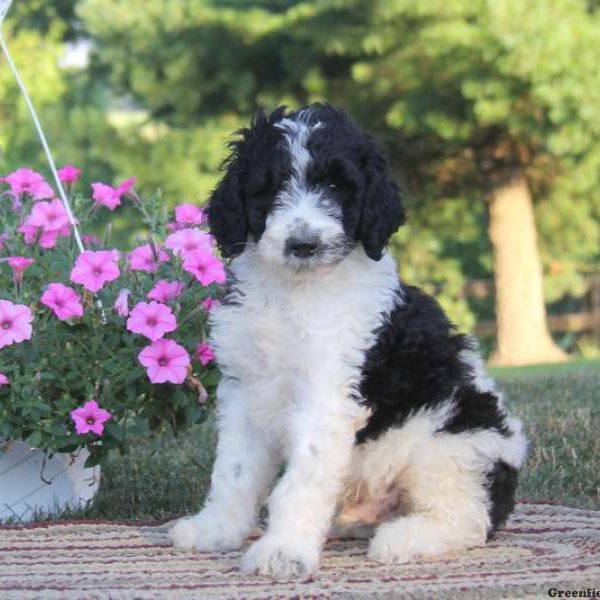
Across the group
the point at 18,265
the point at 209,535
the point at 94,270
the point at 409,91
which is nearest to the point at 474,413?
the point at 209,535

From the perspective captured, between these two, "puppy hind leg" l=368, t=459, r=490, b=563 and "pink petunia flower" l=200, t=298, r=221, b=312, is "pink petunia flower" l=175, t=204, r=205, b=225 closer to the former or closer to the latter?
"pink petunia flower" l=200, t=298, r=221, b=312

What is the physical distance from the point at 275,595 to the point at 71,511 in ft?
6.93

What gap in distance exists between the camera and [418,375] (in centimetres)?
434

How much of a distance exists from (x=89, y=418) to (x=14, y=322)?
19.1 inches

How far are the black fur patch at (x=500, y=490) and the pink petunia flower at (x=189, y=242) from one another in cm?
159

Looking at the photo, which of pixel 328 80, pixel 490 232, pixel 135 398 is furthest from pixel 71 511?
pixel 490 232

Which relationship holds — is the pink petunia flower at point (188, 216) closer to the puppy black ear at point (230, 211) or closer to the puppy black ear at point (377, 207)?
the puppy black ear at point (230, 211)

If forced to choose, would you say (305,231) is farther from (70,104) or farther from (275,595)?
(70,104)

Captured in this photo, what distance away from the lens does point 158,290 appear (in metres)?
5.20

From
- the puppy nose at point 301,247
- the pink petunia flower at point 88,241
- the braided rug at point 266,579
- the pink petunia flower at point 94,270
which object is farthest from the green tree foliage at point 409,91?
the puppy nose at point 301,247

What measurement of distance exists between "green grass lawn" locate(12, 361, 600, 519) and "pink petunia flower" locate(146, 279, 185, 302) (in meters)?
1.04

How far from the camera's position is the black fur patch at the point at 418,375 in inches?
167

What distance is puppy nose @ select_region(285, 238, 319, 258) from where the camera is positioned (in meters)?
3.96

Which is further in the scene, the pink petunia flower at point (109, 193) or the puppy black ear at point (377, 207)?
the pink petunia flower at point (109, 193)
